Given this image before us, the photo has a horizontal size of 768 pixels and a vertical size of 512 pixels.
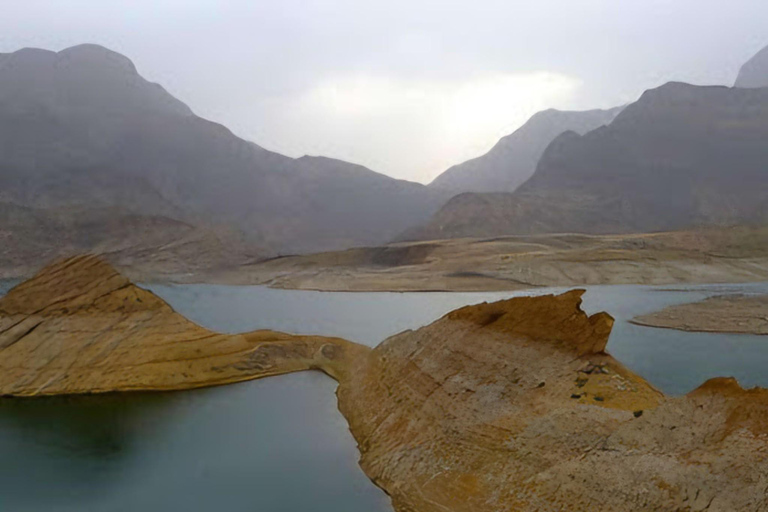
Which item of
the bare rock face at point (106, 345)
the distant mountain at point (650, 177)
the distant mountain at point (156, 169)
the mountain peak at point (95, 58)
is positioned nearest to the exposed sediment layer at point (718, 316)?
the bare rock face at point (106, 345)

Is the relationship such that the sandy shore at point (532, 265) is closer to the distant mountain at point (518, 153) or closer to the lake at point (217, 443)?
the lake at point (217, 443)

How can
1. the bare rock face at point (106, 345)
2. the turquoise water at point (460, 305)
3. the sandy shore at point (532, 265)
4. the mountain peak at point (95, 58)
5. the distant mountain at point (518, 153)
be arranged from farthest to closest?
the distant mountain at point (518, 153), the mountain peak at point (95, 58), the sandy shore at point (532, 265), the turquoise water at point (460, 305), the bare rock face at point (106, 345)

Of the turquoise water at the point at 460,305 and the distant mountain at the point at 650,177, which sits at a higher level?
the distant mountain at the point at 650,177

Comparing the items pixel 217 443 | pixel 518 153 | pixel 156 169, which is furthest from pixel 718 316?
pixel 518 153

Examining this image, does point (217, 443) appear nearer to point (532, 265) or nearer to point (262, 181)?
point (532, 265)

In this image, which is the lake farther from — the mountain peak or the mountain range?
the mountain peak

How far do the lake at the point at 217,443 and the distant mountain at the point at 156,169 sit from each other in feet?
217

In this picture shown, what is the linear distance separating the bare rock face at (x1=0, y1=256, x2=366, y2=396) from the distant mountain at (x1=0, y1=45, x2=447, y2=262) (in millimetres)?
61932

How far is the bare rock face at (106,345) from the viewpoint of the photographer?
14.1m

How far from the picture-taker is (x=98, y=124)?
3760 inches

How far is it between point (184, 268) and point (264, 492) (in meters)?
59.2

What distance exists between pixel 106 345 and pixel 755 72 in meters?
167

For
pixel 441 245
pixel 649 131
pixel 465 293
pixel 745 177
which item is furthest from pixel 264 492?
pixel 649 131

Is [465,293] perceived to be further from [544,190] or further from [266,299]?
[544,190]
